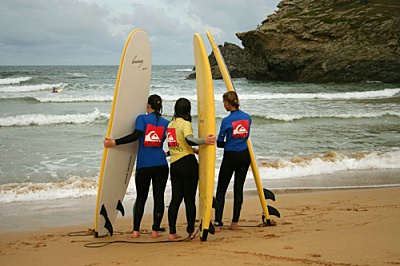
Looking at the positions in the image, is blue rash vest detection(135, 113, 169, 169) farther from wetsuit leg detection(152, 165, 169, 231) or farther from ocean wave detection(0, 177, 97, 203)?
ocean wave detection(0, 177, 97, 203)

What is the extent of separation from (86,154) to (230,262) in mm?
7293

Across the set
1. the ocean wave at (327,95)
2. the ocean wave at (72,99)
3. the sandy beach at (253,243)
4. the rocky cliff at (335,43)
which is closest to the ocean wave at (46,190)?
the sandy beach at (253,243)

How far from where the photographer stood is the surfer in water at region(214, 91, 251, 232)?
489 centimetres

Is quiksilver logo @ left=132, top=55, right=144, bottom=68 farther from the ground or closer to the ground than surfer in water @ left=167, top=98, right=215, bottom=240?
farther from the ground

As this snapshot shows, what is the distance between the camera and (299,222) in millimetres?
5312

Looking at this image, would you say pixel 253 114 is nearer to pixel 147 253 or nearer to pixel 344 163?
pixel 344 163

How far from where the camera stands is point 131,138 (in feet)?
15.2

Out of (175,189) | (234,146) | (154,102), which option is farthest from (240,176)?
(154,102)

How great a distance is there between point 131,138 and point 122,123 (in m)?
0.36

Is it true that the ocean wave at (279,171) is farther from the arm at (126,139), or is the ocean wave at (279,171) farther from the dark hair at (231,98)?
the dark hair at (231,98)

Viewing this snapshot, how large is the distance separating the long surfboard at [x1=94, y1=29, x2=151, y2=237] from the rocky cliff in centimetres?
3143

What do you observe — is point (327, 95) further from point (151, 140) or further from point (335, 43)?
point (151, 140)

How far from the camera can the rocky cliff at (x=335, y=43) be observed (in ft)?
112

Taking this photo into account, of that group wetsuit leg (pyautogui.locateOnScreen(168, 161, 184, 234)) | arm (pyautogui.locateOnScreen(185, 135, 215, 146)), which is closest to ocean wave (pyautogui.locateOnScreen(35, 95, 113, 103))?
wetsuit leg (pyautogui.locateOnScreen(168, 161, 184, 234))
